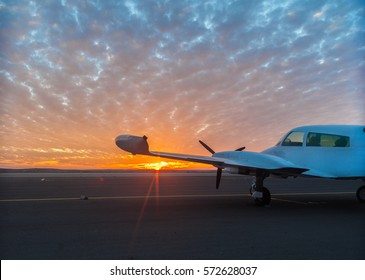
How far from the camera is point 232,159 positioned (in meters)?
13.9

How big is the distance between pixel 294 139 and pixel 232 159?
10.3 feet

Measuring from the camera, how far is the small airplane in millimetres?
12695

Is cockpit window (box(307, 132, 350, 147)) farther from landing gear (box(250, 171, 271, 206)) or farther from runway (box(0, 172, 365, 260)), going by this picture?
runway (box(0, 172, 365, 260))

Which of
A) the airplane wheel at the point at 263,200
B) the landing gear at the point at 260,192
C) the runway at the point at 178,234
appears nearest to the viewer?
the runway at the point at 178,234

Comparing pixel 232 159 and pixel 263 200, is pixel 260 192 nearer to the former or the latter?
pixel 263 200

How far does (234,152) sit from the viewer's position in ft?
46.5

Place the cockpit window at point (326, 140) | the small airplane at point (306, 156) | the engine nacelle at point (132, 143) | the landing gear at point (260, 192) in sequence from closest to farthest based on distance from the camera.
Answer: the engine nacelle at point (132, 143) < the small airplane at point (306, 156) < the cockpit window at point (326, 140) < the landing gear at point (260, 192)

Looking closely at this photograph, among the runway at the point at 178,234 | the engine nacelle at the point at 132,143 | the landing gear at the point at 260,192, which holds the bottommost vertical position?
the runway at the point at 178,234

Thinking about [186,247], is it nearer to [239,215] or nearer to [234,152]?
[239,215]

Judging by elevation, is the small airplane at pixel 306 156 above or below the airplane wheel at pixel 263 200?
above

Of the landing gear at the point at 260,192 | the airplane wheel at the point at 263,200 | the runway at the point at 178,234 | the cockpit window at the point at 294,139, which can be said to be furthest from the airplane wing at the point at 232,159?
the runway at the point at 178,234

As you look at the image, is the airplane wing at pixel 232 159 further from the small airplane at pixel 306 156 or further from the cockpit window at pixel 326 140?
the cockpit window at pixel 326 140

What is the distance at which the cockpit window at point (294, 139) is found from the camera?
47.3 feet
